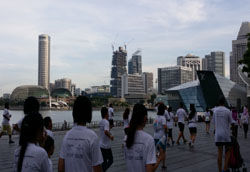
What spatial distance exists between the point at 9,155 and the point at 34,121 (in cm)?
972

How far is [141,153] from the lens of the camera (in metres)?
3.71

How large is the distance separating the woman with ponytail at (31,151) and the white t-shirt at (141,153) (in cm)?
117

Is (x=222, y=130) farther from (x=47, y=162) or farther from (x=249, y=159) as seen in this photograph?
(x=47, y=162)

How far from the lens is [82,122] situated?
3604 millimetres

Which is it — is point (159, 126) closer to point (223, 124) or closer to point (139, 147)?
point (223, 124)

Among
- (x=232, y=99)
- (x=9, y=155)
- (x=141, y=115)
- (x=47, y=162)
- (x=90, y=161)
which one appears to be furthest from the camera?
(x=232, y=99)

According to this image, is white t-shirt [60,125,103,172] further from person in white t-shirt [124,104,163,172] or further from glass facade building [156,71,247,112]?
glass facade building [156,71,247,112]

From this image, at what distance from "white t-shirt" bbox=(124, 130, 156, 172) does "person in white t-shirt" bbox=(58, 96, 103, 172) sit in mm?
529

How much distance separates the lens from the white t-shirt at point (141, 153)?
361 centimetres

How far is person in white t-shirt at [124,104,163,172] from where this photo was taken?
361 centimetres

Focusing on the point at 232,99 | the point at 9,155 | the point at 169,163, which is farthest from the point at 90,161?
the point at 232,99

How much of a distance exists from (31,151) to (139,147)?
1388 millimetres

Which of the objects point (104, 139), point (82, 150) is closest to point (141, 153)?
point (82, 150)

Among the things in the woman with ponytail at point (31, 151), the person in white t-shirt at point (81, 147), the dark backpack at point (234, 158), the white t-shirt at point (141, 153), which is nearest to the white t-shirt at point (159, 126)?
the dark backpack at point (234, 158)
